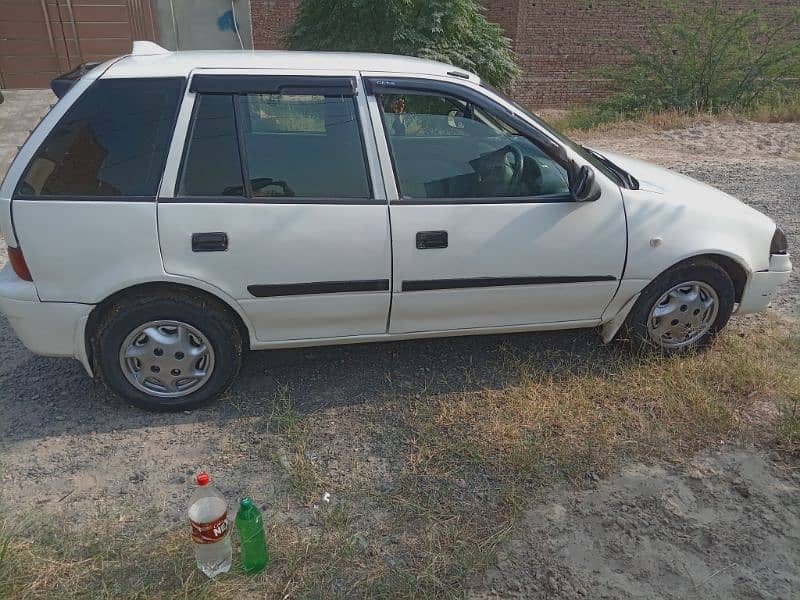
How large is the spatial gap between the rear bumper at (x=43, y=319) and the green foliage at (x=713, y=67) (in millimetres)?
13371

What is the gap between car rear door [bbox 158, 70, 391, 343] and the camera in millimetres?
3076

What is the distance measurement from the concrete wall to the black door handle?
1320cm

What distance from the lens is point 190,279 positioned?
311cm

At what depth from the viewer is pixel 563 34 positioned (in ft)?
56.2

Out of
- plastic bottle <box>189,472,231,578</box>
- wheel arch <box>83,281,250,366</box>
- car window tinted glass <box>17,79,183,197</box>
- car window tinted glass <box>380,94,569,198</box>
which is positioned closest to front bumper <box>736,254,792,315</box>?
car window tinted glass <box>380,94,569,198</box>

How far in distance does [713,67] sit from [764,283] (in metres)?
12.5

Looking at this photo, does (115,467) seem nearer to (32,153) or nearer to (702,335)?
(32,153)

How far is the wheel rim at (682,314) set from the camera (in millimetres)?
3775

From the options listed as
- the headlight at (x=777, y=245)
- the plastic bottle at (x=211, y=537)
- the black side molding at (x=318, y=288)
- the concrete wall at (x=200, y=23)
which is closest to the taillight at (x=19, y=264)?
the black side molding at (x=318, y=288)

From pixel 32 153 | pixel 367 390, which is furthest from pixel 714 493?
pixel 32 153

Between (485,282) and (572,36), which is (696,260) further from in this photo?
(572,36)

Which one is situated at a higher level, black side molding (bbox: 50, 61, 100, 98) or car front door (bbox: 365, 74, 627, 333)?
black side molding (bbox: 50, 61, 100, 98)

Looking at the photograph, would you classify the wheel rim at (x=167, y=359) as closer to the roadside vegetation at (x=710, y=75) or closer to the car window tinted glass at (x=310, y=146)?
the car window tinted glass at (x=310, y=146)

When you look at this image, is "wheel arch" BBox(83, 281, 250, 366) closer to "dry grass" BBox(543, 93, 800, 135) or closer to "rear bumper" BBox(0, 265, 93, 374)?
"rear bumper" BBox(0, 265, 93, 374)
